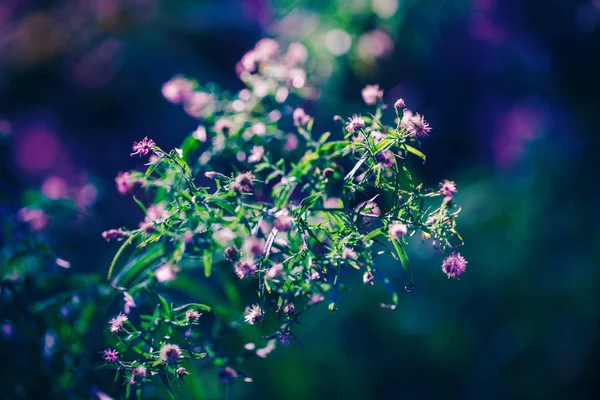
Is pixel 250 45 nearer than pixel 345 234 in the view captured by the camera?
No

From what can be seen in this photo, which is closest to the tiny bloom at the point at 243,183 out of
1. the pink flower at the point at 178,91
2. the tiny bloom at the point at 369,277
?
the tiny bloom at the point at 369,277

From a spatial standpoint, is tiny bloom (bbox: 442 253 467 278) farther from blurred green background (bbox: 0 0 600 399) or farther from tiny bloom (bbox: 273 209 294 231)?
blurred green background (bbox: 0 0 600 399)

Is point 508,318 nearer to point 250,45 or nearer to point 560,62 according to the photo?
point 560,62

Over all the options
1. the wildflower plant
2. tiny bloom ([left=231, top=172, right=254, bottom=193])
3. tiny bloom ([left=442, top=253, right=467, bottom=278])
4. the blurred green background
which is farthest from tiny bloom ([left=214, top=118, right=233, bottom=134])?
the blurred green background

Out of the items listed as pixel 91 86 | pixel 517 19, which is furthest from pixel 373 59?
pixel 91 86

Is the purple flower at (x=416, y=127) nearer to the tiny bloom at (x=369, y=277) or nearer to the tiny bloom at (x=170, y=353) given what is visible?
the tiny bloom at (x=369, y=277)

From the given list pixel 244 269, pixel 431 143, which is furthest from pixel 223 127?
pixel 431 143
